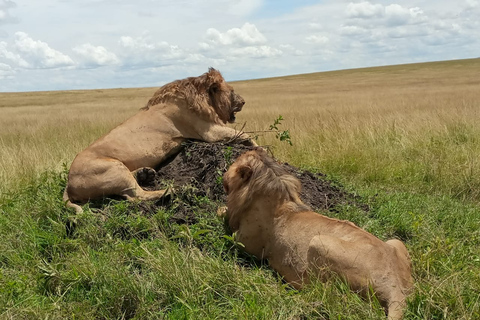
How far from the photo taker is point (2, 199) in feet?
23.0

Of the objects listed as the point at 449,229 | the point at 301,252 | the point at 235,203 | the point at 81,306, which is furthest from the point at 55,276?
the point at 449,229

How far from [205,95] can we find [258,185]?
239 cm

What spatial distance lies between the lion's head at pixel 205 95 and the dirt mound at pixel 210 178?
1.61ft

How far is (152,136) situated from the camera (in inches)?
249

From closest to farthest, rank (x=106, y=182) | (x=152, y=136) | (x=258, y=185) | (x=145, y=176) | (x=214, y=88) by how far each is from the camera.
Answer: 1. (x=258, y=185)
2. (x=106, y=182)
3. (x=145, y=176)
4. (x=152, y=136)
5. (x=214, y=88)

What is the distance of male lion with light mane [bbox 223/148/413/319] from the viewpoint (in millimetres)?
3699

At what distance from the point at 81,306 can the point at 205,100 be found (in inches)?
135

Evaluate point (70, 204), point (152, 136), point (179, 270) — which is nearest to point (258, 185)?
point (179, 270)

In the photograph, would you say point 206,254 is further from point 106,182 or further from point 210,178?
point 106,182

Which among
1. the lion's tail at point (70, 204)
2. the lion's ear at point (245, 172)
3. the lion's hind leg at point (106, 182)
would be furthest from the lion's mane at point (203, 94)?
the lion's ear at point (245, 172)

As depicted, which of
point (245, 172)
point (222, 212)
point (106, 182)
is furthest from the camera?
point (106, 182)

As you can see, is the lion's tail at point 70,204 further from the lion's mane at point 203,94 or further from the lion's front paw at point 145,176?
the lion's mane at point 203,94

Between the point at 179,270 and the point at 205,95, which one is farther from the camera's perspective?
the point at 205,95

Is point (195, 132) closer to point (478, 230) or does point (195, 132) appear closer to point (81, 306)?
point (81, 306)
